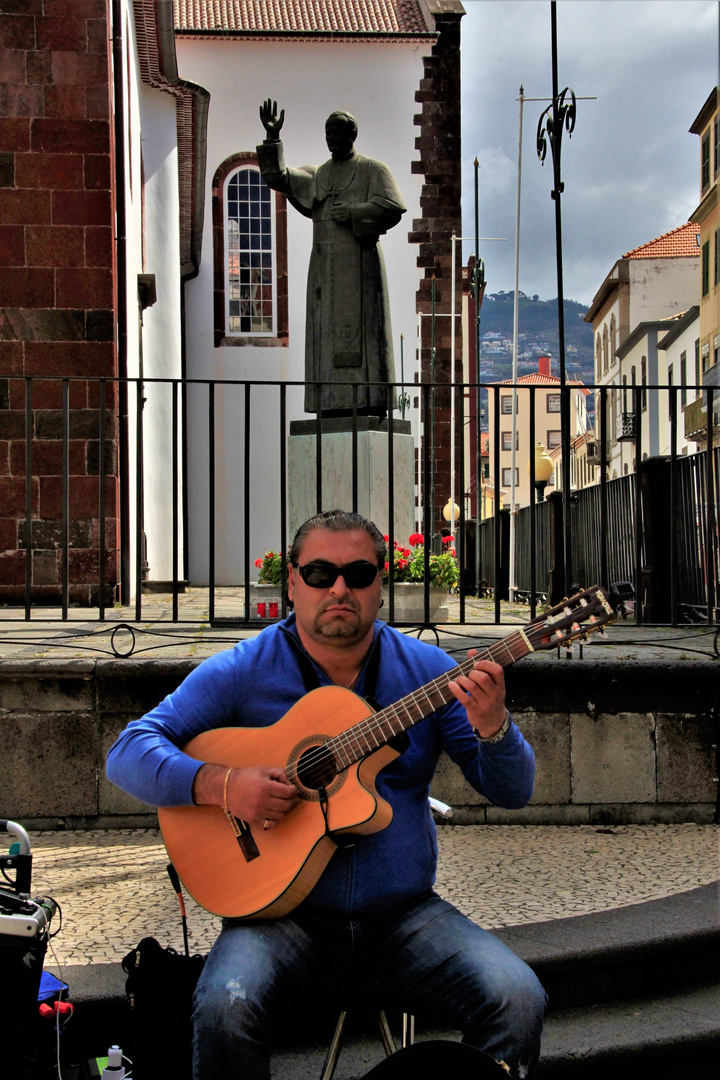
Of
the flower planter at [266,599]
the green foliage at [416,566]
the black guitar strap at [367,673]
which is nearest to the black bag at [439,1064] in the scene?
the black guitar strap at [367,673]

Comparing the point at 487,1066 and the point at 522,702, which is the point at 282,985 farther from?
the point at 522,702

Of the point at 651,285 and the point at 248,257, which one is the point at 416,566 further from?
the point at 651,285

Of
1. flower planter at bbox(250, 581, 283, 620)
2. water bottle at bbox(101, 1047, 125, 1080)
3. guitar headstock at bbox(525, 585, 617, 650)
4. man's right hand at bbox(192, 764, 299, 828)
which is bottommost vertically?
water bottle at bbox(101, 1047, 125, 1080)

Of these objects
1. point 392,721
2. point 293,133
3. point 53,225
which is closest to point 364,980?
point 392,721

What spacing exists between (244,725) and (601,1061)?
152 cm

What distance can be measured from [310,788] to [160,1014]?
0.70 meters

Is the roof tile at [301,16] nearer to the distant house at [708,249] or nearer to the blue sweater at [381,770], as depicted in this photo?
the distant house at [708,249]

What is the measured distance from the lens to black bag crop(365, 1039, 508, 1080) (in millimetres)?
2293

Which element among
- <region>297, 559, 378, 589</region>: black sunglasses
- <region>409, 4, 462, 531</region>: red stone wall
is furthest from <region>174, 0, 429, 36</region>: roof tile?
<region>297, 559, 378, 589</region>: black sunglasses

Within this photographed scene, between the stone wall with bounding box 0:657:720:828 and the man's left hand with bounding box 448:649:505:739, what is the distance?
8.12 feet

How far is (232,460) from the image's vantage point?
21594 mm

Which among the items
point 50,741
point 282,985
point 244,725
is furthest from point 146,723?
point 50,741

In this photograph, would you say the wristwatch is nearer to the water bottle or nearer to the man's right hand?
the man's right hand

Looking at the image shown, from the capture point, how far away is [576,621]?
258 cm
